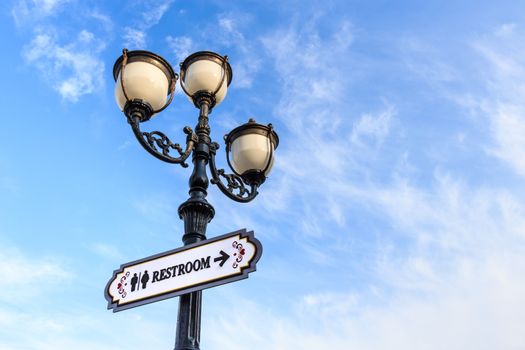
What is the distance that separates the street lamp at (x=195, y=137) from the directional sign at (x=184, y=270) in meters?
0.19

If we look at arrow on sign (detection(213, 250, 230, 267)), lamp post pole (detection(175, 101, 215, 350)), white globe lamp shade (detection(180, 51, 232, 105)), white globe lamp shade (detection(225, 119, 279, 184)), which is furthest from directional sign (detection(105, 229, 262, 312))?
white globe lamp shade (detection(180, 51, 232, 105))

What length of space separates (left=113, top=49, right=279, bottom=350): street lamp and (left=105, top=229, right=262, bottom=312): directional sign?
0.19 m

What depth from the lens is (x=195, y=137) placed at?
5438mm

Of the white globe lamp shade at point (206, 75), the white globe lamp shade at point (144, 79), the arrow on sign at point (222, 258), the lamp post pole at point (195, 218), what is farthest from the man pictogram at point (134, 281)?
the white globe lamp shade at point (206, 75)

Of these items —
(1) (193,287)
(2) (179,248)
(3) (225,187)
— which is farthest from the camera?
(3) (225,187)

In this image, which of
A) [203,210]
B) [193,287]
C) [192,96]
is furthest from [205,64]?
[193,287]

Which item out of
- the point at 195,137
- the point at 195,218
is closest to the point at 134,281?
the point at 195,218

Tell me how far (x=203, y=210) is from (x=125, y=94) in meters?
1.36

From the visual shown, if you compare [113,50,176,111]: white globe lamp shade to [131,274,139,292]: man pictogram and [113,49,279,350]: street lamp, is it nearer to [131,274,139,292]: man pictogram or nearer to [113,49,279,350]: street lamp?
→ [113,49,279,350]: street lamp

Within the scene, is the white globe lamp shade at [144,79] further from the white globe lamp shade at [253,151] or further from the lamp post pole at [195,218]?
the white globe lamp shade at [253,151]

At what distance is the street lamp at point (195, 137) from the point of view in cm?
477

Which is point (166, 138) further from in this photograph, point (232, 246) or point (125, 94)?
point (232, 246)

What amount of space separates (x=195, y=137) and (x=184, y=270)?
5.22ft

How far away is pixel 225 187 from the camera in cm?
561
